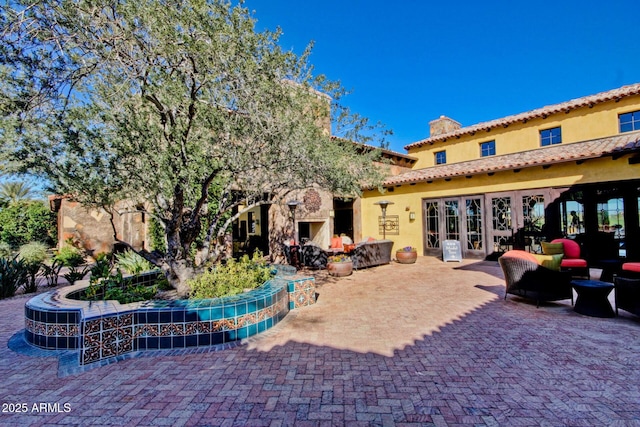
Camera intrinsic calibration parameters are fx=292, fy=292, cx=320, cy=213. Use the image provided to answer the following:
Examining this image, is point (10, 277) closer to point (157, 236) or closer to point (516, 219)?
point (157, 236)

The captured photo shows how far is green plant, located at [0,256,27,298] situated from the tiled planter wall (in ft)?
14.3

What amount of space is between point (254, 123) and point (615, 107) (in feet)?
48.5

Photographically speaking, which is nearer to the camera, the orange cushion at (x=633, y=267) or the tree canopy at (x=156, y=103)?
the tree canopy at (x=156, y=103)

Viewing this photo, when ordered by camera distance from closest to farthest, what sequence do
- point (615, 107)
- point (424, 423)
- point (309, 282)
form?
point (424, 423), point (309, 282), point (615, 107)

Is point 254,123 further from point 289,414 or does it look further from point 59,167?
point 289,414

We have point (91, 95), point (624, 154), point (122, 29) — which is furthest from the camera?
point (624, 154)

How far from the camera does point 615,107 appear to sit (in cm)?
1145

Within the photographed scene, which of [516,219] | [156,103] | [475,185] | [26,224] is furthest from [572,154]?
[26,224]

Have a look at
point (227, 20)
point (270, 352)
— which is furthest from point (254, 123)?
point (270, 352)

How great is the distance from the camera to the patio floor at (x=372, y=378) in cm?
253

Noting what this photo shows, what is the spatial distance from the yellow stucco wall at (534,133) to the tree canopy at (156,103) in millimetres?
12843

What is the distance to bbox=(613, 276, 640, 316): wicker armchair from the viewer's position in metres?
4.56

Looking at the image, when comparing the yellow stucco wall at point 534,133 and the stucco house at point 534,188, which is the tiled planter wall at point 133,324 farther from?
the yellow stucco wall at point 534,133

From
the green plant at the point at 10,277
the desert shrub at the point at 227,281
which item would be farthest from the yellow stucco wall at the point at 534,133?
the green plant at the point at 10,277
